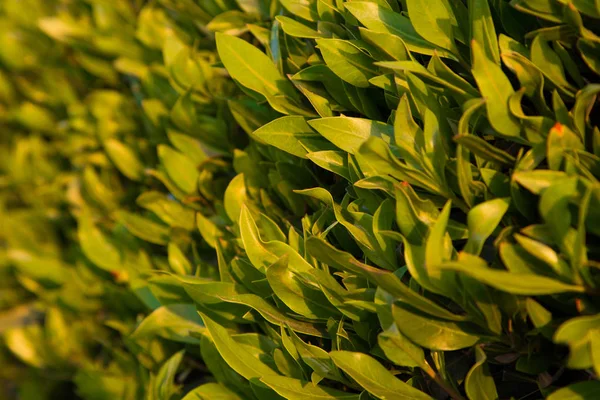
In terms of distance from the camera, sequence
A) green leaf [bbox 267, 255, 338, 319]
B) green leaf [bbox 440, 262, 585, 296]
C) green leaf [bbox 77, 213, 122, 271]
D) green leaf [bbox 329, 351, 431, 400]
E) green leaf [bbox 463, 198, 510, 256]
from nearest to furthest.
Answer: green leaf [bbox 440, 262, 585, 296], green leaf [bbox 463, 198, 510, 256], green leaf [bbox 329, 351, 431, 400], green leaf [bbox 267, 255, 338, 319], green leaf [bbox 77, 213, 122, 271]

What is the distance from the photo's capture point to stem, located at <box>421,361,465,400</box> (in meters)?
1.02

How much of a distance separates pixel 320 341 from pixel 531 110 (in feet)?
1.79

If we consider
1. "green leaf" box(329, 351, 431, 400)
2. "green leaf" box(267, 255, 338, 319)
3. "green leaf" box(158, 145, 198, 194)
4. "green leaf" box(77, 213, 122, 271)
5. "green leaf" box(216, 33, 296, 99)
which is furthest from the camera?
"green leaf" box(77, 213, 122, 271)

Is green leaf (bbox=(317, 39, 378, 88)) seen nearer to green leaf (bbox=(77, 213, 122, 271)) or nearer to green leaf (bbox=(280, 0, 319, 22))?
green leaf (bbox=(280, 0, 319, 22))

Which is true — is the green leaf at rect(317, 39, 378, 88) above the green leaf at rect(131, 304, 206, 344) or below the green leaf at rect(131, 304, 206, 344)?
A: above

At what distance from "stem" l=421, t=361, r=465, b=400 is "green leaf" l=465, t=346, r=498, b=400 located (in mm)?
40

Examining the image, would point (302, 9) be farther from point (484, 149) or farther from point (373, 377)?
point (373, 377)

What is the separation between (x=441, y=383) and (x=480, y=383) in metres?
0.07

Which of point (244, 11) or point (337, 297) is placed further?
point (244, 11)

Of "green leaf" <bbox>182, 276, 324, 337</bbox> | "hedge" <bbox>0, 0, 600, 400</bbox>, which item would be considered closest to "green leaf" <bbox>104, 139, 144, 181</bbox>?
"hedge" <bbox>0, 0, 600, 400</bbox>

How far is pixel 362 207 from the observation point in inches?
45.3

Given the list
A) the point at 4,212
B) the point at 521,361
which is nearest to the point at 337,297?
the point at 521,361

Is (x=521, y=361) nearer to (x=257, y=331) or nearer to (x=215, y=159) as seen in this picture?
(x=257, y=331)

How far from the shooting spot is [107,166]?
6.79 feet
